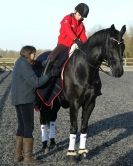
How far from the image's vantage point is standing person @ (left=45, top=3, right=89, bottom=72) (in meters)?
7.61

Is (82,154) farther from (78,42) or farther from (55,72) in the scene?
(78,42)

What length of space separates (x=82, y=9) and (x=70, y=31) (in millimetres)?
435

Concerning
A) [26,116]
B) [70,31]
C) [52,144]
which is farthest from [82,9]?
[52,144]

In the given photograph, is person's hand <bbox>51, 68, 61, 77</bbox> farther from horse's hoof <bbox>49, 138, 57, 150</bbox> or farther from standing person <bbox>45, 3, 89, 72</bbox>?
horse's hoof <bbox>49, 138, 57, 150</bbox>

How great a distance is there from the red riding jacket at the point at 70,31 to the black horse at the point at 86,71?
1.25 ft

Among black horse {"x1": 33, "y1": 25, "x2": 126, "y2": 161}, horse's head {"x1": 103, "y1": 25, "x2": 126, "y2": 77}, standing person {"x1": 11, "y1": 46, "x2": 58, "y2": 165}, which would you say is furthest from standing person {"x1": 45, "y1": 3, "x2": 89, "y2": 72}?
standing person {"x1": 11, "y1": 46, "x2": 58, "y2": 165}

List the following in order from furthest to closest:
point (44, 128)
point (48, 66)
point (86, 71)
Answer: point (44, 128)
point (48, 66)
point (86, 71)

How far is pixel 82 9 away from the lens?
757 centimetres

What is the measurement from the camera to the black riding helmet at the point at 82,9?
24.8 feet

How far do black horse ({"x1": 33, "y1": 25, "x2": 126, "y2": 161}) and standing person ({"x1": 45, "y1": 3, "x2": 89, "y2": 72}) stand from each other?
0.30 meters

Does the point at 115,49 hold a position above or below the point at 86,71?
above

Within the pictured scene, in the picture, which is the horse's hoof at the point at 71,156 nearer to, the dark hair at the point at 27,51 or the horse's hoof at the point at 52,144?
the horse's hoof at the point at 52,144

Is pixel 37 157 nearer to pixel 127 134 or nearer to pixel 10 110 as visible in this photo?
pixel 127 134

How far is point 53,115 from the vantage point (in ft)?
27.7
